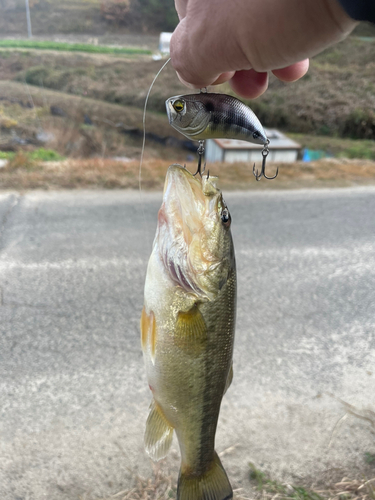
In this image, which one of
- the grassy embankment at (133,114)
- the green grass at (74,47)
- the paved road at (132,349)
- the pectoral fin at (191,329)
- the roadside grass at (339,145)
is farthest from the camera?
the green grass at (74,47)

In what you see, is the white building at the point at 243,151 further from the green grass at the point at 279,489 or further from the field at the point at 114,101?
the green grass at the point at 279,489

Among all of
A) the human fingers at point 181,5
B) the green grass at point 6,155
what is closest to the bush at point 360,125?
the green grass at point 6,155

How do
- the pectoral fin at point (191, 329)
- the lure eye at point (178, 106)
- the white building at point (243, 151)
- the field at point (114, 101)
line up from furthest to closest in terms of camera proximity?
the field at point (114, 101), the white building at point (243, 151), the pectoral fin at point (191, 329), the lure eye at point (178, 106)

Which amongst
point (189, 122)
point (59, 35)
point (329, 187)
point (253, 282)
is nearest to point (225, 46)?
point (189, 122)

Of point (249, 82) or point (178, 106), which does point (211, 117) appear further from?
point (249, 82)

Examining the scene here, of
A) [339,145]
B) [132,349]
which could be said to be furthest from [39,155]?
[339,145]

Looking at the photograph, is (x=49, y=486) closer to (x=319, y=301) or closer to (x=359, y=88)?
(x=319, y=301)
